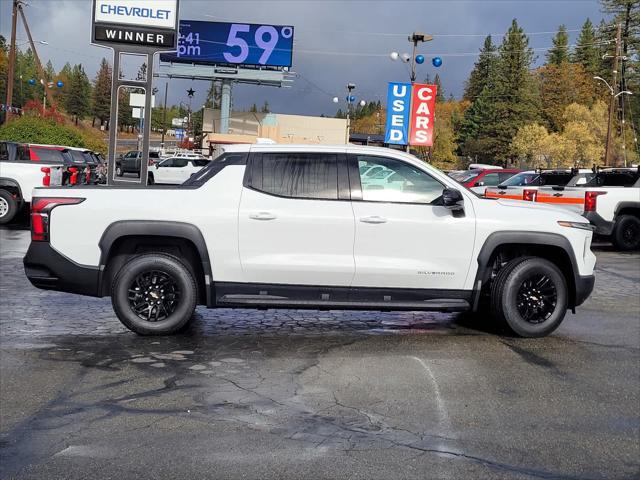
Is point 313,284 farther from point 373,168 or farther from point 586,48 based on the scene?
point 586,48

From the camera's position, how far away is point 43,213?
6832 millimetres

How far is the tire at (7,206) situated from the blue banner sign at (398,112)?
38.5ft

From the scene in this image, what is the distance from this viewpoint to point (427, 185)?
715 cm

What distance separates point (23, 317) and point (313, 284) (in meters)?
A: 3.29

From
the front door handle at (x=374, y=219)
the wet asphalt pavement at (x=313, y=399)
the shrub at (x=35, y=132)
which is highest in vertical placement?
the shrub at (x=35, y=132)

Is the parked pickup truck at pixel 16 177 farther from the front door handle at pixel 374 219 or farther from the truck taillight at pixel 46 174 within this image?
the front door handle at pixel 374 219

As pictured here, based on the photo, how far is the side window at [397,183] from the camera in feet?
23.2

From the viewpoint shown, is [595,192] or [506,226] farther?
[595,192]

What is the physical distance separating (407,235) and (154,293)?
2481 mm

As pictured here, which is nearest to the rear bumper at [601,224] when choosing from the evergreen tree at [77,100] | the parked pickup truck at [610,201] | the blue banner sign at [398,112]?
the parked pickup truck at [610,201]

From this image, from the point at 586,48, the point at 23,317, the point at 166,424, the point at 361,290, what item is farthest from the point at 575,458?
the point at 586,48

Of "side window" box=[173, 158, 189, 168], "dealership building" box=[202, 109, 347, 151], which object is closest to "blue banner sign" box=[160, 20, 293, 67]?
"dealership building" box=[202, 109, 347, 151]

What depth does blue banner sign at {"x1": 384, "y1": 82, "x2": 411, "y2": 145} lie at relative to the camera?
23797mm

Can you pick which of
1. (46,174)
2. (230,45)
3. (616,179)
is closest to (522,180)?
(616,179)
